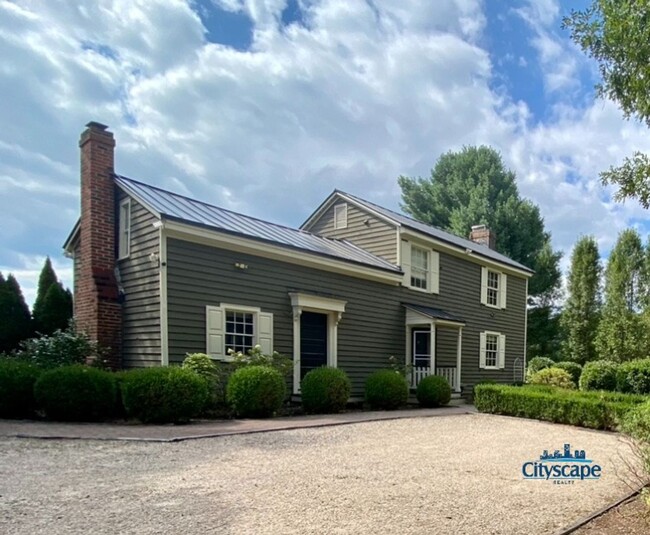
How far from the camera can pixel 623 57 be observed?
4859 millimetres

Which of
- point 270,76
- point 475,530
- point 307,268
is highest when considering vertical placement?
point 270,76

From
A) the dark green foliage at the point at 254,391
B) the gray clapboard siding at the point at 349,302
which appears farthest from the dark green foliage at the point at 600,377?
the dark green foliage at the point at 254,391

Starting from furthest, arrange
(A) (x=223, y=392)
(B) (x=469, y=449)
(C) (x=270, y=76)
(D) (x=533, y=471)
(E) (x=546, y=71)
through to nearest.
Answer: (C) (x=270, y=76) → (A) (x=223, y=392) → (E) (x=546, y=71) → (B) (x=469, y=449) → (D) (x=533, y=471)

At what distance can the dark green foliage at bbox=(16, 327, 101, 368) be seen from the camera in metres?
9.91

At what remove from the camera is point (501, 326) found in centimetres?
1978

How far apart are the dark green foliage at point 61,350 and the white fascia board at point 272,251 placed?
9.44 feet

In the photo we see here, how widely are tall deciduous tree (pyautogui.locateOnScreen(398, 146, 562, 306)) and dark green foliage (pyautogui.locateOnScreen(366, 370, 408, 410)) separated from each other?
2103 centimetres

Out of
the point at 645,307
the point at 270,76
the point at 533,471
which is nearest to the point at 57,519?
the point at 533,471

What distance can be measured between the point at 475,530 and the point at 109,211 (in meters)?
10.1

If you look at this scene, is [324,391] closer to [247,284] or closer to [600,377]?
[247,284]

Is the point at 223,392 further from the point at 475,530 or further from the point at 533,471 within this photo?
the point at 475,530

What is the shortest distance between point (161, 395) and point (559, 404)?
7.69 meters

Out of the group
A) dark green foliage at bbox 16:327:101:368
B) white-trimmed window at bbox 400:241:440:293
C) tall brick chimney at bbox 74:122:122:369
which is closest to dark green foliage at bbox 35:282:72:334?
tall brick chimney at bbox 74:122:122:369

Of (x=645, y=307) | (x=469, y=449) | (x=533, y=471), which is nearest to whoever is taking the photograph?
(x=533, y=471)
